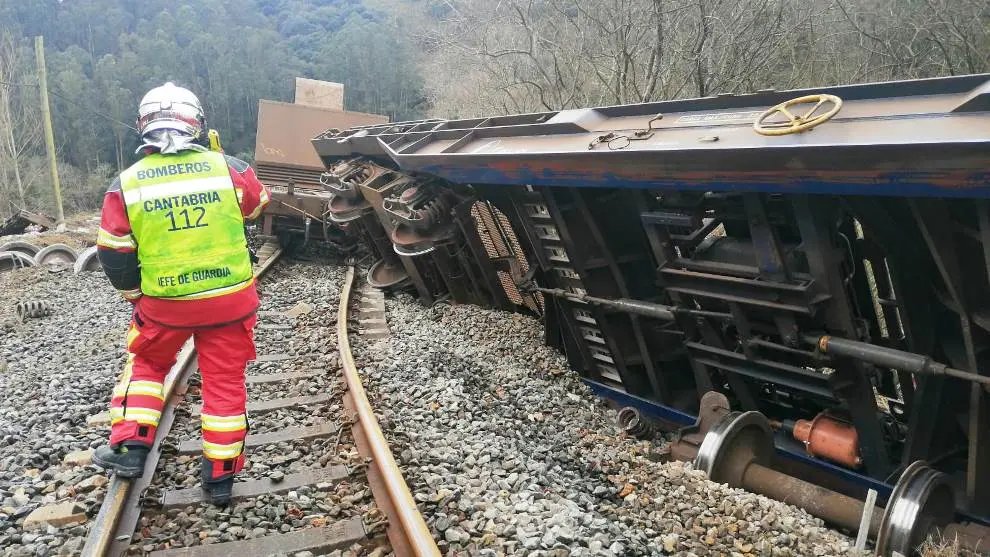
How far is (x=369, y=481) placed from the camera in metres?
3.52

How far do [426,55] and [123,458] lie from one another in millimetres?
45306

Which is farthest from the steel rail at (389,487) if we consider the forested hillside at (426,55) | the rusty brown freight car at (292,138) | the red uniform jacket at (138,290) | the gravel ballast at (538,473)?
the rusty brown freight car at (292,138)

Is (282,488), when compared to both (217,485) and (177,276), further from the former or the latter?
(177,276)

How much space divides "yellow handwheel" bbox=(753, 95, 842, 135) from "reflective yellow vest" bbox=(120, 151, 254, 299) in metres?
2.61

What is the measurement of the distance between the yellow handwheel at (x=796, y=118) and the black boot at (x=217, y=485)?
3.02m

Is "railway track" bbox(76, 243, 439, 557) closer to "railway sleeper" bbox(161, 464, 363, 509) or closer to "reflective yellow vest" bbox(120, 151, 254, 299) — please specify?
"railway sleeper" bbox(161, 464, 363, 509)

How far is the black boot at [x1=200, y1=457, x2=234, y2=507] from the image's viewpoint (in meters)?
3.40

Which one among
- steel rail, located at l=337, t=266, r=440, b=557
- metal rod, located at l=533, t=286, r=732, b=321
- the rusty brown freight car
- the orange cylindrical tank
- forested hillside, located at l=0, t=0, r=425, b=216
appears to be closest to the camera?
steel rail, located at l=337, t=266, r=440, b=557

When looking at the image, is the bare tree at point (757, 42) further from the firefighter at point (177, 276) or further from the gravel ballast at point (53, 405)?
the firefighter at point (177, 276)

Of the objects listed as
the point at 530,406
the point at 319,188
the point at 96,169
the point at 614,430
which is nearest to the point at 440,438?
the point at 530,406

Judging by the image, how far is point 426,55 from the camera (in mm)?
45938

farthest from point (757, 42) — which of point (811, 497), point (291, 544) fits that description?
point (291, 544)

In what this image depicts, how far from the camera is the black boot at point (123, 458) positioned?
11.0 ft

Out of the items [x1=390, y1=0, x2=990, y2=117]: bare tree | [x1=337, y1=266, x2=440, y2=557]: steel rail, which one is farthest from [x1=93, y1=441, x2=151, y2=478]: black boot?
[x1=390, y1=0, x2=990, y2=117]: bare tree
